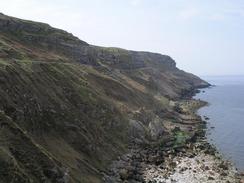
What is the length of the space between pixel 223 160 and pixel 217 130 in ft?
108

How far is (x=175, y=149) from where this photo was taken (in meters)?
81.6

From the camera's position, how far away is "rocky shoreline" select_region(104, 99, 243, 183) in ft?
202

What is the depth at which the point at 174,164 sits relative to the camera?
71.1 meters

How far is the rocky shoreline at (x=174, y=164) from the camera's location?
6162 cm

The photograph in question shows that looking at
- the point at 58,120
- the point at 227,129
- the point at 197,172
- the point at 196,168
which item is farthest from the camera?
the point at 227,129

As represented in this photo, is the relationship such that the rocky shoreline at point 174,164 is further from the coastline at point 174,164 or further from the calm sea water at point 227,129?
the calm sea water at point 227,129

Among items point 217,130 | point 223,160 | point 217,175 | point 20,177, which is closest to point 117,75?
point 217,130

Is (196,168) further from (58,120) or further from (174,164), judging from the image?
(58,120)

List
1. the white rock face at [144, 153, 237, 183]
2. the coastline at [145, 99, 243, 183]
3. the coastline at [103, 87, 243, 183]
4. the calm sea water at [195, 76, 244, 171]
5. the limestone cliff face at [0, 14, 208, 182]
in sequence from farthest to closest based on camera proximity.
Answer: the calm sea water at [195, 76, 244, 171], the coastline at [145, 99, 243, 183], the white rock face at [144, 153, 237, 183], the coastline at [103, 87, 243, 183], the limestone cliff face at [0, 14, 208, 182]

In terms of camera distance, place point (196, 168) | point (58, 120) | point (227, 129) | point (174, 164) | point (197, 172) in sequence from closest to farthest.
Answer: point (58, 120), point (197, 172), point (196, 168), point (174, 164), point (227, 129)

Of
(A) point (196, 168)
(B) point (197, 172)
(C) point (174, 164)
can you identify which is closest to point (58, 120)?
(C) point (174, 164)

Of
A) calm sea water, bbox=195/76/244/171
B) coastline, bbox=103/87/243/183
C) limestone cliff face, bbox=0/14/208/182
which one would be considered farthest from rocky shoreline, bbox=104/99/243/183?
calm sea water, bbox=195/76/244/171

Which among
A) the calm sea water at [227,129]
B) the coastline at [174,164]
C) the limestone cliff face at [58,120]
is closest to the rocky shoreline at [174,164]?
the coastline at [174,164]

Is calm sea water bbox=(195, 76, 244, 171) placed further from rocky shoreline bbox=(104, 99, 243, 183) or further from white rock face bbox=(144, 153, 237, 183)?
white rock face bbox=(144, 153, 237, 183)
